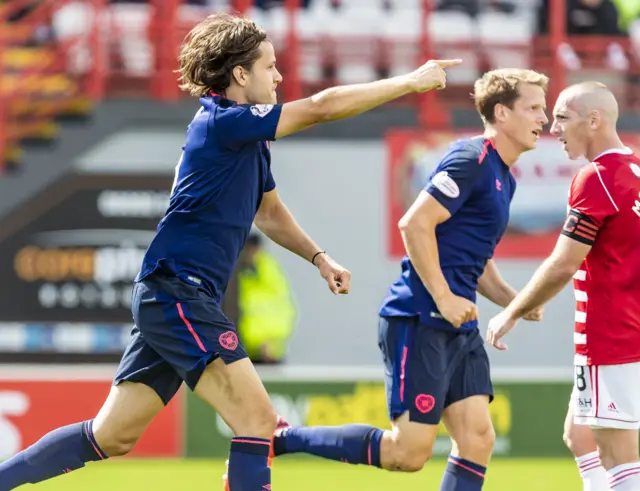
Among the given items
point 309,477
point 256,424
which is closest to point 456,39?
point 309,477

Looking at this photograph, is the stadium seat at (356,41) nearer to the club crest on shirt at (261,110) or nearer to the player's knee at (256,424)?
the club crest on shirt at (261,110)

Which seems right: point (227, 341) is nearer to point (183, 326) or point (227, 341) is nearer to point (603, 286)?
point (183, 326)

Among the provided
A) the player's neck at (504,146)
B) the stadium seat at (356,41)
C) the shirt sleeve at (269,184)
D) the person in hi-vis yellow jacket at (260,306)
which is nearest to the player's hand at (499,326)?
the player's neck at (504,146)

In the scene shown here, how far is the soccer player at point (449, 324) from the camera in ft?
18.2

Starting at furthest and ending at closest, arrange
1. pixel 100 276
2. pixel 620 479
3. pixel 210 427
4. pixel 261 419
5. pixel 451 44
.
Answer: pixel 451 44
pixel 100 276
pixel 210 427
pixel 620 479
pixel 261 419

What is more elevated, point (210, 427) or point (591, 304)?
point (591, 304)

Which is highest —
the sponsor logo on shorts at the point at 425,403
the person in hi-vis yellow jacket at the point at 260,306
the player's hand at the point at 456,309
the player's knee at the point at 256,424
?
Result: the player's hand at the point at 456,309

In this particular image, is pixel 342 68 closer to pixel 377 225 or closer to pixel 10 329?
pixel 377 225

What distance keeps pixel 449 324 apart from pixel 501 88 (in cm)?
108

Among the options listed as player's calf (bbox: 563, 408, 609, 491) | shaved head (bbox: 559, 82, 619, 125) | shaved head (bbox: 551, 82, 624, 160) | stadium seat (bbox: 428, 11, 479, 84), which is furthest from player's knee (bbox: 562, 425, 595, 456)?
stadium seat (bbox: 428, 11, 479, 84)

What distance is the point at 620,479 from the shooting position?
514 cm

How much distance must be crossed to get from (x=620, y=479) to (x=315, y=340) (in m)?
8.22

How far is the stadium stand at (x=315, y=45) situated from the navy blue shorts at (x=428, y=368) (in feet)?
25.1

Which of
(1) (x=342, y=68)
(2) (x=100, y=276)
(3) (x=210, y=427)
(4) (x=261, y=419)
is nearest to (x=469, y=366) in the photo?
(4) (x=261, y=419)
